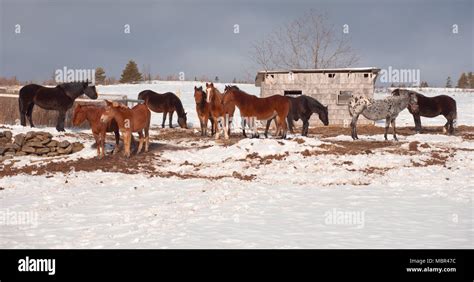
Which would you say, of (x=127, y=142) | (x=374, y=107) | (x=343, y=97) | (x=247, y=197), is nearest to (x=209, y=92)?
(x=127, y=142)

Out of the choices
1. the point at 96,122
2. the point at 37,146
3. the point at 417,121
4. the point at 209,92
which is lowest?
the point at 37,146

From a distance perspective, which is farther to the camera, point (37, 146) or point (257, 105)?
point (257, 105)

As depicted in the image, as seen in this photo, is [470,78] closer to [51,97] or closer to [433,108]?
[433,108]

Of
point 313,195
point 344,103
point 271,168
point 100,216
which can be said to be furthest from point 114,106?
point 344,103

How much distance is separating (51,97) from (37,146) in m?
3.54

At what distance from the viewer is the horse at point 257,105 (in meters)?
13.9

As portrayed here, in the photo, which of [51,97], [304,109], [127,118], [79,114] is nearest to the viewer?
[127,118]

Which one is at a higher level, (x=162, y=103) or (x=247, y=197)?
(x=162, y=103)

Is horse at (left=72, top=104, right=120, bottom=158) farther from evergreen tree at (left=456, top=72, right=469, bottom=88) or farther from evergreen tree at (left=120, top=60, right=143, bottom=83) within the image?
evergreen tree at (left=456, top=72, right=469, bottom=88)

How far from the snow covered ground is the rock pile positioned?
21.2 inches

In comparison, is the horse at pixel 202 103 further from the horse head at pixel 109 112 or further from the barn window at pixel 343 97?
the barn window at pixel 343 97

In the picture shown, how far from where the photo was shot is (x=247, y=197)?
757 cm
